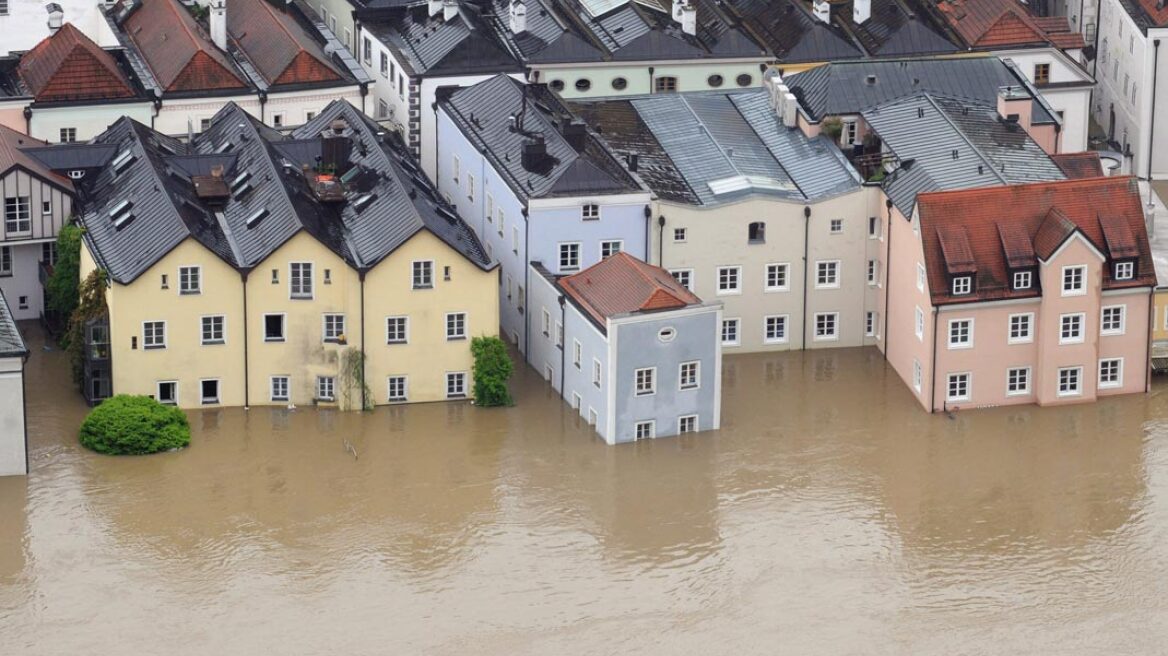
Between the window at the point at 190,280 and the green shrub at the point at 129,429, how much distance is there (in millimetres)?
4994

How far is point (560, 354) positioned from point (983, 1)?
3884 cm

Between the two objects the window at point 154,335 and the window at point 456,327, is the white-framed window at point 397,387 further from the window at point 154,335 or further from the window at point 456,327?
the window at point 154,335

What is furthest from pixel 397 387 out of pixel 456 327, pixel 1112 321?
pixel 1112 321

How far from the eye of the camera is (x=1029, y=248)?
124m

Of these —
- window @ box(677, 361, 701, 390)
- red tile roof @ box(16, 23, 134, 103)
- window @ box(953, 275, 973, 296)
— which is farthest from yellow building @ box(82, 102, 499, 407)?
window @ box(953, 275, 973, 296)

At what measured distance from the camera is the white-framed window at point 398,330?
122838mm

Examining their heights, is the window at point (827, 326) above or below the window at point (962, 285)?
below

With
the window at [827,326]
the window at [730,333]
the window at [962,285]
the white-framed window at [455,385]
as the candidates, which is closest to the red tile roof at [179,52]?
the white-framed window at [455,385]

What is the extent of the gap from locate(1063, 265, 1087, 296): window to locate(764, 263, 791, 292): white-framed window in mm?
12739

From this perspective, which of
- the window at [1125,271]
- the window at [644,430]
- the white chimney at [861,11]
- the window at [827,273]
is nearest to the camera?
the window at [644,430]

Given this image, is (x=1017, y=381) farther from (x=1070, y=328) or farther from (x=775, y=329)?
(x=775, y=329)

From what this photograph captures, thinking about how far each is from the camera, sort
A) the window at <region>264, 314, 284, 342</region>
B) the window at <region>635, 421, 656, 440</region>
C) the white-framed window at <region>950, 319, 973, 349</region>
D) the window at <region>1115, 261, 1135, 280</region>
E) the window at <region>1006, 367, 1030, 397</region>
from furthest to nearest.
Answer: the window at <region>1006, 367, 1030, 397</region>
the window at <region>1115, 261, 1135, 280</region>
the white-framed window at <region>950, 319, 973, 349</region>
the window at <region>264, 314, 284, 342</region>
the window at <region>635, 421, 656, 440</region>

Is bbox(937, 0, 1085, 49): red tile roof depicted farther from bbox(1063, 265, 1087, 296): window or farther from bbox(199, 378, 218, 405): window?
bbox(199, 378, 218, 405): window

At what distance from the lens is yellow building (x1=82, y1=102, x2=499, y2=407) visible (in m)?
121
